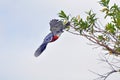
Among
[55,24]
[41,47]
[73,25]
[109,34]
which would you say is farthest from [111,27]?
[41,47]

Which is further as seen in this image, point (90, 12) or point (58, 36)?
point (90, 12)

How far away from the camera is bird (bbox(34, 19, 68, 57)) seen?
392 cm

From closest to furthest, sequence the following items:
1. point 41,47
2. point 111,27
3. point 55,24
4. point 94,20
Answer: point 41,47 → point 55,24 → point 111,27 → point 94,20

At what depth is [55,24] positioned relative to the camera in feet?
13.9

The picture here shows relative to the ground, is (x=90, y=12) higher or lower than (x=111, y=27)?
higher

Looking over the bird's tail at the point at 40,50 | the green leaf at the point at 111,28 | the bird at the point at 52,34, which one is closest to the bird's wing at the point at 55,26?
the bird at the point at 52,34

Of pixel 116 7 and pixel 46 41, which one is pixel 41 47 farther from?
pixel 116 7

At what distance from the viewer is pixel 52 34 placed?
4109 millimetres

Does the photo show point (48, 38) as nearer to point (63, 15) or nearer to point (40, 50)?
point (40, 50)

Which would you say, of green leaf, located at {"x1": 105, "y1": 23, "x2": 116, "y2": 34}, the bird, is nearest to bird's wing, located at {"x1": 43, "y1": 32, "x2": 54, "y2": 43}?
the bird

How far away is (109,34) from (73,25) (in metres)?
0.58

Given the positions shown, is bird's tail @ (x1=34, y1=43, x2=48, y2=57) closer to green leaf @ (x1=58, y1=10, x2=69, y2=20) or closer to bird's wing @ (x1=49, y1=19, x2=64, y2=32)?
bird's wing @ (x1=49, y1=19, x2=64, y2=32)

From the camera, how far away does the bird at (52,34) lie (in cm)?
392

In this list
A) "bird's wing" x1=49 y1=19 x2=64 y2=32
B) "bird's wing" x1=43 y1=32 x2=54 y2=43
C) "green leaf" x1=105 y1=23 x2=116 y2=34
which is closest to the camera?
"bird's wing" x1=43 y1=32 x2=54 y2=43
